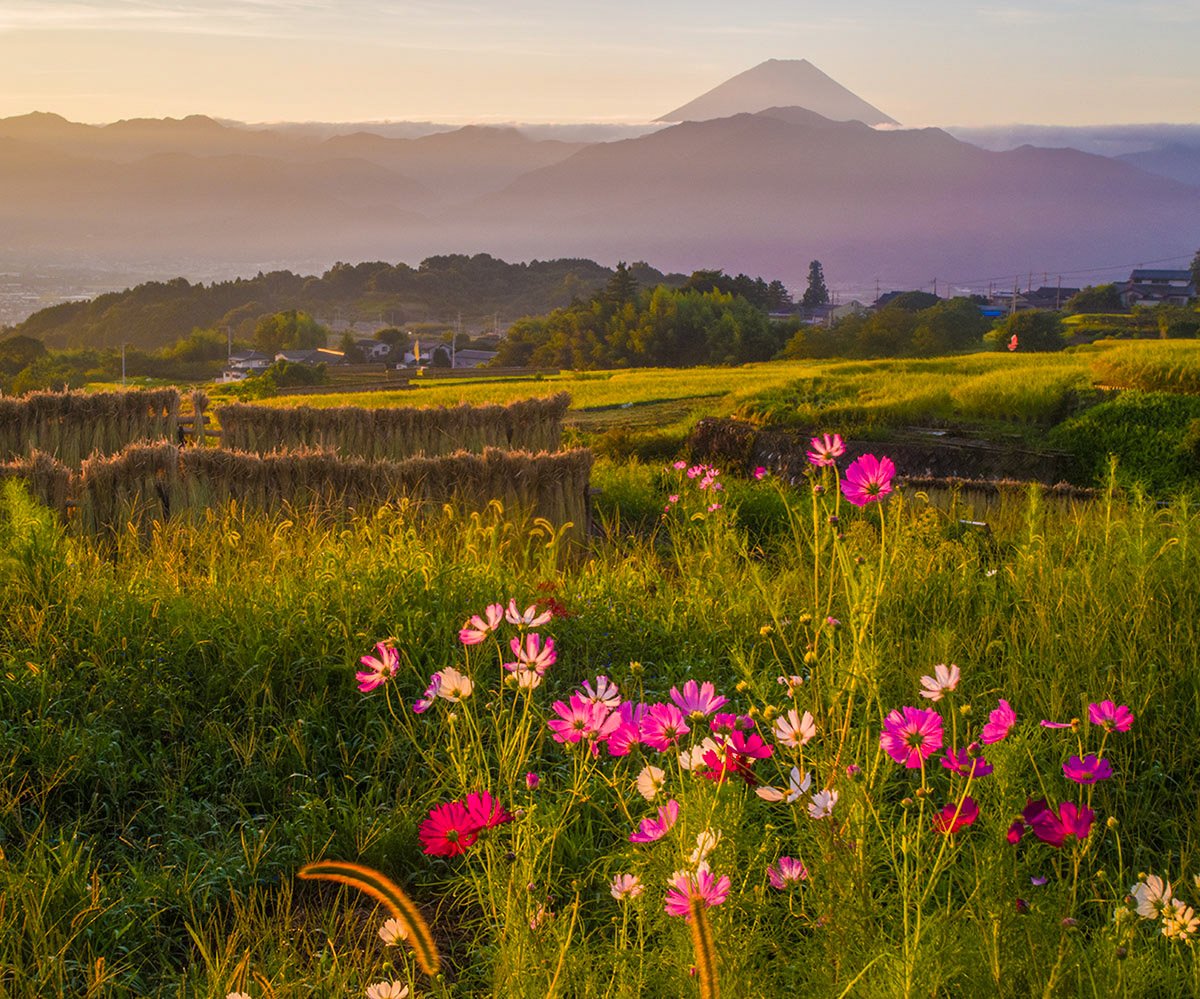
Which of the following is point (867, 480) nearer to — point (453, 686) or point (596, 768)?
point (453, 686)

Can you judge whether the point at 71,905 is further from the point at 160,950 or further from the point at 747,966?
the point at 747,966

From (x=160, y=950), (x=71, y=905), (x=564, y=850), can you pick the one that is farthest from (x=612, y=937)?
(x=71, y=905)

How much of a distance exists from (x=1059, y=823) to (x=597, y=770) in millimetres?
2039

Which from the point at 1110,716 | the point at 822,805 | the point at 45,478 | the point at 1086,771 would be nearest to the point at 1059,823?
the point at 1086,771

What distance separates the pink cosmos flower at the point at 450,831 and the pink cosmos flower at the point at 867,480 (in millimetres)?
1100

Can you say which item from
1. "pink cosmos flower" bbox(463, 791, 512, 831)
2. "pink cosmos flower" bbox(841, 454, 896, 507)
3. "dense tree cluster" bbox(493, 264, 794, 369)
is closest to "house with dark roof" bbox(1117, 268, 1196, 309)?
"dense tree cluster" bbox(493, 264, 794, 369)

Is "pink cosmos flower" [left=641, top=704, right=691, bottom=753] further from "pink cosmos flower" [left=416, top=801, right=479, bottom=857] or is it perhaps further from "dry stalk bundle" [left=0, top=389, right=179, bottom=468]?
"dry stalk bundle" [left=0, top=389, right=179, bottom=468]

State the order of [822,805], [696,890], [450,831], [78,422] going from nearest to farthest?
[696,890], [822,805], [450,831], [78,422]

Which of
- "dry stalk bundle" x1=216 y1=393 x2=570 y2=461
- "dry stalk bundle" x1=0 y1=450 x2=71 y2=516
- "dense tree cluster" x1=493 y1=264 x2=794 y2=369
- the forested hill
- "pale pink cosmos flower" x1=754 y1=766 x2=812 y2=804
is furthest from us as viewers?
the forested hill

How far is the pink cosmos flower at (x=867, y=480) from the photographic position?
8.25 feet

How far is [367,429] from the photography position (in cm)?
1170

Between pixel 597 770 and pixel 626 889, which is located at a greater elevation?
pixel 626 889

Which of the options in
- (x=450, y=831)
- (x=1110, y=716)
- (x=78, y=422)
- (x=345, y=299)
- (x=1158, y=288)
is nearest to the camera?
(x=450, y=831)

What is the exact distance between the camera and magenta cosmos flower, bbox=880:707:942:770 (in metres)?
1.95
